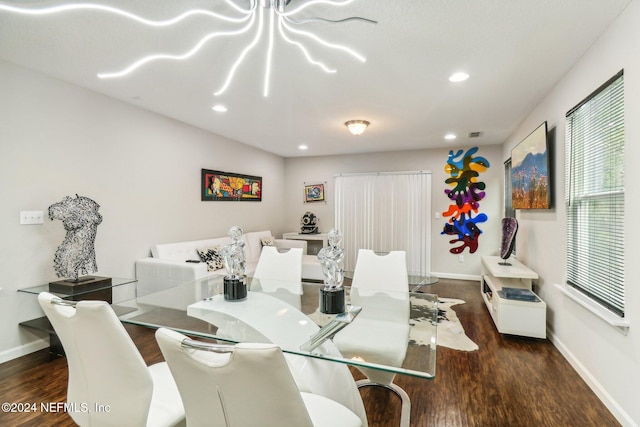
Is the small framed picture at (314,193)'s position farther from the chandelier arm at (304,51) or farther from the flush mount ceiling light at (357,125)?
the chandelier arm at (304,51)

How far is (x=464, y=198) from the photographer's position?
5777 millimetres

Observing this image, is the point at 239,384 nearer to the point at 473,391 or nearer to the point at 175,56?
the point at 473,391

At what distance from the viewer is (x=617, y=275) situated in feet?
6.45

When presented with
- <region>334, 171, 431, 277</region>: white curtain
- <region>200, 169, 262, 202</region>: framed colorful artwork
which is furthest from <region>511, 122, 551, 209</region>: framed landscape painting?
<region>200, 169, 262, 202</region>: framed colorful artwork

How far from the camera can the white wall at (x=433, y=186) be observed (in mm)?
5609

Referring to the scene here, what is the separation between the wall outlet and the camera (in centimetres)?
266

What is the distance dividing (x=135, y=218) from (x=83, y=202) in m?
0.83

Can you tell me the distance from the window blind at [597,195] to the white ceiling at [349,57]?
0.50 meters

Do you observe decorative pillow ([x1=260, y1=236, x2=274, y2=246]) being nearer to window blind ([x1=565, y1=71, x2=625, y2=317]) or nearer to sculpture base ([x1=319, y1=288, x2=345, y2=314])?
sculpture base ([x1=319, y1=288, x2=345, y2=314])

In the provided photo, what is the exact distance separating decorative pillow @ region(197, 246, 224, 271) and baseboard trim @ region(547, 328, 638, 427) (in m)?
3.70

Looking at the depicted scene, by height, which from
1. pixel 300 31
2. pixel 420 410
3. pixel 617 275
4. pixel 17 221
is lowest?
pixel 420 410

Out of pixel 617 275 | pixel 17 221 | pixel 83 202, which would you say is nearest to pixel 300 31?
pixel 83 202

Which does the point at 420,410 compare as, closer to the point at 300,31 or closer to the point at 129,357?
the point at 129,357

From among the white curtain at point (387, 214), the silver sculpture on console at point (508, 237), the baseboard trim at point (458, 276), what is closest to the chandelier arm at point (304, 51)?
the silver sculpture on console at point (508, 237)
